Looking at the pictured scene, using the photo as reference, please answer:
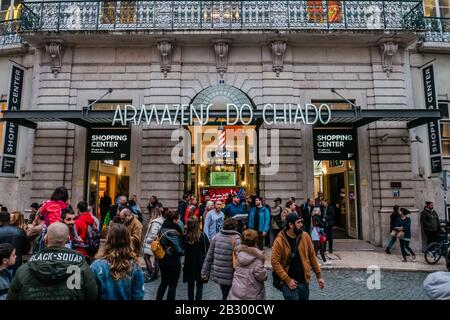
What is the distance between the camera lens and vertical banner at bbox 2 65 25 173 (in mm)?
13195

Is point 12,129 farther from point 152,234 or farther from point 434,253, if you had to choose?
point 434,253

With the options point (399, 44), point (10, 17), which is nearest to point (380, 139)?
point (399, 44)

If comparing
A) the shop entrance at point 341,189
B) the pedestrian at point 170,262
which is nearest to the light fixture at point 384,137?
the shop entrance at point 341,189

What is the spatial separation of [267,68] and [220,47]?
226 centimetres

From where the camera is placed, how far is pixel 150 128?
1348 centimetres

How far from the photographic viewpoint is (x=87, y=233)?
252 inches

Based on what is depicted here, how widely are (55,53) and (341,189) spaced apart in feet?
48.0

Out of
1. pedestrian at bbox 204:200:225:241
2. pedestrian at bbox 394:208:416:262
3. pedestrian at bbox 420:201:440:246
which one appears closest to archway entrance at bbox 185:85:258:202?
pedestrian at bbox 204:200:225:241

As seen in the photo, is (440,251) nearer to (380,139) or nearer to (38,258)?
(380,139)

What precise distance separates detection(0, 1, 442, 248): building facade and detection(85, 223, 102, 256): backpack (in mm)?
6484

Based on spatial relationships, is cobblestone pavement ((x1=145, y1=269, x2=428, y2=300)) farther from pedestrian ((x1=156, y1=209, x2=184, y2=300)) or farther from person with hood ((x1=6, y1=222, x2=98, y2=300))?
person with hood ((x1=6, y1=222, x2=98, y2=300))

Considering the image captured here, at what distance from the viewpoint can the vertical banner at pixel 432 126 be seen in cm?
1289

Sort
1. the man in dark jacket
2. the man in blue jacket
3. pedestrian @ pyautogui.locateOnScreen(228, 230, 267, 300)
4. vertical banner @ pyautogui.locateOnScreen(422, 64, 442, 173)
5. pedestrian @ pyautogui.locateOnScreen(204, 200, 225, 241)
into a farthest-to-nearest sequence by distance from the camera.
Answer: vertical banner @ pyautogui.locateOnScreen(422, 64, 442, 173) < the man in blue jacket < pedestrian @ pyautogui.locateOnScreen(204, 200, 225, 241) < the man in dark jacket < pedestrian @ pyautogui.locateOnScreen(228, 230, 267, 300)

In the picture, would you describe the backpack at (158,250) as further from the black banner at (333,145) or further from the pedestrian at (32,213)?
the black banner at (333,145)
